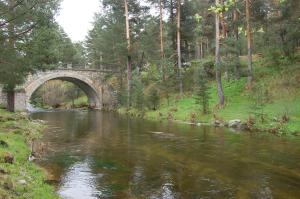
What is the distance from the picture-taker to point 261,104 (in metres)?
24.8

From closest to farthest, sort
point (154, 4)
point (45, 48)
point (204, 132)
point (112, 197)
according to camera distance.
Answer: point (112, 197)
point (45, 48)
point (204, 132)
point (154, 4)

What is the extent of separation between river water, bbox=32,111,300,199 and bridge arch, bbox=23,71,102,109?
27.1m

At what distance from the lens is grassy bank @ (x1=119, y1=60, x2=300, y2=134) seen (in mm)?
24000

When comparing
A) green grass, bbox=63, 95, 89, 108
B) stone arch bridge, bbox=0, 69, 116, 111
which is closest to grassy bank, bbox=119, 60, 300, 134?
stone arch bridge, bbox=0, 69, 116, 111

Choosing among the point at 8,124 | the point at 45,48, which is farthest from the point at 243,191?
the point at 8,124

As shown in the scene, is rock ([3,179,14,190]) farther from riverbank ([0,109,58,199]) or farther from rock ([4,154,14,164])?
rock ([4,154,14,164])

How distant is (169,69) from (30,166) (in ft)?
92.3

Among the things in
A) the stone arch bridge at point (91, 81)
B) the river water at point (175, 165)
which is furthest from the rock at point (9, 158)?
the stone arch bridge at point (91, 81)

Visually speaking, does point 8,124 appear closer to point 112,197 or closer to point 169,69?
point 112,197

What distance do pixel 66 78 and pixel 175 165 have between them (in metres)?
41.2

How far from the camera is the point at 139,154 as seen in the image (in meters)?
17.0

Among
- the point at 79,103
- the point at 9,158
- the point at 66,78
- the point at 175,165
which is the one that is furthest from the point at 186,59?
the point at 9,158

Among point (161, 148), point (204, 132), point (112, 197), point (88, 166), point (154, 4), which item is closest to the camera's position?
point (112, 197)

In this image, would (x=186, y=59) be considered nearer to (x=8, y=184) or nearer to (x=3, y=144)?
(x=3, y=144)
